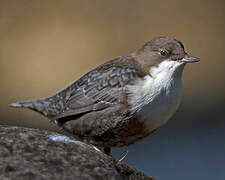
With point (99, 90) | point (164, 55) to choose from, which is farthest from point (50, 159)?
point (164, 55)

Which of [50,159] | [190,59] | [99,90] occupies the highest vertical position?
[190,59]

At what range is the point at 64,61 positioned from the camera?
26.2 ft

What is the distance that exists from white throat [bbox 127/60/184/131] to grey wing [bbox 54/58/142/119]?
111 mm

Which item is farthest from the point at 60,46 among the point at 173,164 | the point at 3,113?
the point at 173,164

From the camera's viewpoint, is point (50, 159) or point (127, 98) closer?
point (50, 159)

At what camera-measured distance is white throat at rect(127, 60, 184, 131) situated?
3838 millimetres

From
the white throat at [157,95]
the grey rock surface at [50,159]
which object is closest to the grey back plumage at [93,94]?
the white throat at [157,95]

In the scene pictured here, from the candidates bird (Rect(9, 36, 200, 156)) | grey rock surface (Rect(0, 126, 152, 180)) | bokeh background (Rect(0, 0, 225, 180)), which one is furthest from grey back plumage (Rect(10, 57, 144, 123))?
bokeh background (Rect(0, 0, 225, 180))

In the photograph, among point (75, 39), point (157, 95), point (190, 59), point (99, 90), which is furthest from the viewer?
point (75, 39)

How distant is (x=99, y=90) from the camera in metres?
4.20

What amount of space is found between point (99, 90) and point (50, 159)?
4.39 feet

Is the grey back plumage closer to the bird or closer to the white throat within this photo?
the bird

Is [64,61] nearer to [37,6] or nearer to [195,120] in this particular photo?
[37,6]

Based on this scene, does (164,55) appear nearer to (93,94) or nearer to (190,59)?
(190,59)
